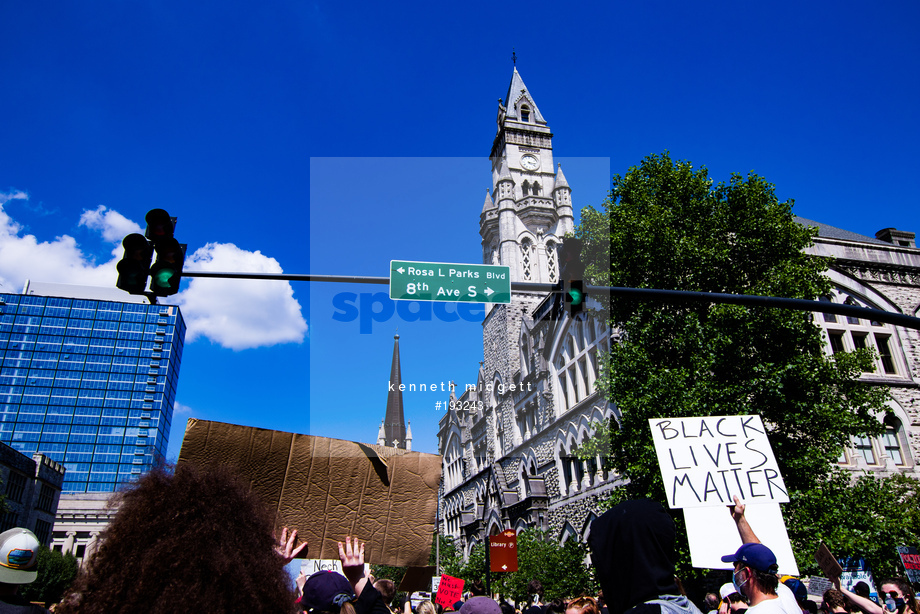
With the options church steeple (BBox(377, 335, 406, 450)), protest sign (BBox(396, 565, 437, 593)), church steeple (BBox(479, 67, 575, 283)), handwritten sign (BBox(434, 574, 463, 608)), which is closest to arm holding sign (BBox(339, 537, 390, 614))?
protest sign (BBox(396, 565, 437, 593))

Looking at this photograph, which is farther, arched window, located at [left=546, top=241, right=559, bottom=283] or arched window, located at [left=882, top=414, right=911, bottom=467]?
arched window, located at [left=546, top=241, right=559, bottom=283]

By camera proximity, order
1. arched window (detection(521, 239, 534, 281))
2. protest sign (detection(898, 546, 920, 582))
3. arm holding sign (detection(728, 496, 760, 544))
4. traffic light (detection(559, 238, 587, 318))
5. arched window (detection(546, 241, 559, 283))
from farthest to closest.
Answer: arched window (detection(546, 241, 559, 283)) → arched window (detection(521, 239, 534, 281)) → protest sign (detection(898, 546, 920, 582)) → traffic light (detection(559, 238, 587, 318)) → arm holding sign (detection(728, 496, 760, 544))

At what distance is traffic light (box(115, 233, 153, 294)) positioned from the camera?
7129 millimetres

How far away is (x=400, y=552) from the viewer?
4.05 meters

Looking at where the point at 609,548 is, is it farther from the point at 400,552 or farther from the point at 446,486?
the point at 446,486

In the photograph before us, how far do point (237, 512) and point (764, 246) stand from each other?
17.0m

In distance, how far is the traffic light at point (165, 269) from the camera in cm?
727

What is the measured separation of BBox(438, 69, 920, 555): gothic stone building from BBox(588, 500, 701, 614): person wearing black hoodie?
6.10 metres

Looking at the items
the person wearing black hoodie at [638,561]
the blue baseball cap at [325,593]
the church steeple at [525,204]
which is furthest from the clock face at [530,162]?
the person wearing black hoodie at [638,561]

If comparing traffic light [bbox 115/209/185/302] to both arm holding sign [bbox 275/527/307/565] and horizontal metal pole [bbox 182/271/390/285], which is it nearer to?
horizontal metal pole [bbox 182/271/390/285]

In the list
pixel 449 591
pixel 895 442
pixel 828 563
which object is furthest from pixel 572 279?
pixel 895 442

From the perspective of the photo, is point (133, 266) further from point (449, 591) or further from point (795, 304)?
point (449, 591)

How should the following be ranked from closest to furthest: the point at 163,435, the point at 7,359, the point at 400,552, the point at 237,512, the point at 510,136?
the point at 237,512 → the point at 400,552 → the point at 510,136 → the point at 7,359 → the point at 163,435

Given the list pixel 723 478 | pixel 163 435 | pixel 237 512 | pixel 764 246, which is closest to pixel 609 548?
pixel 237 512
